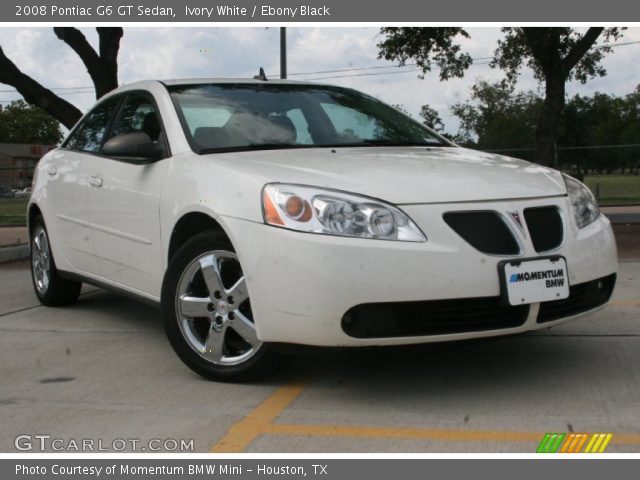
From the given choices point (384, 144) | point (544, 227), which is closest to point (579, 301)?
point (544, 227)

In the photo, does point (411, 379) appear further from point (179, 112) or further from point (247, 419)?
point (179, 112)

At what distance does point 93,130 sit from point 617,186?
13003mm

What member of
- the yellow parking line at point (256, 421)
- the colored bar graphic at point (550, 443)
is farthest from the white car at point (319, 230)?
the colored bar graphic at point (550, 443)

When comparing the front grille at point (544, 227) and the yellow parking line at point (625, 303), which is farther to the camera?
the yellow parking line at point (625, 303)

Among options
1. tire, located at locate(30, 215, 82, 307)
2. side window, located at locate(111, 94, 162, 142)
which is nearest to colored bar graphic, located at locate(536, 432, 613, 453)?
side window, located at locate(111, 94, 162, 142)

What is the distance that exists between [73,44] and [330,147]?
10.3 meters

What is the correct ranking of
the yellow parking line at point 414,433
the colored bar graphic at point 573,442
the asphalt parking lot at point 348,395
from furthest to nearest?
the asphalt parking lot at point 348,395, the yellow parking line at point 414,433, the colored bar graphic at point 573,442

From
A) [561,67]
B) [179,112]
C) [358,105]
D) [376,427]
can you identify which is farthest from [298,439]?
[561,67]

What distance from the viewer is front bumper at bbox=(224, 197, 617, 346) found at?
3.75 metres

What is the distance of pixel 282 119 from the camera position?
5.18 metres

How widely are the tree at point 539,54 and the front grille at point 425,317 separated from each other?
1258 centimetres

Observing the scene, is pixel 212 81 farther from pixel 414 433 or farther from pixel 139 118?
pixel 414 433

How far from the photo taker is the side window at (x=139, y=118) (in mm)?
5298

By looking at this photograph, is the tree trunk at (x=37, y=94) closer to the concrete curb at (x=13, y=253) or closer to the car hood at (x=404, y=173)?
the concrete curb at (x=13, y=253)
